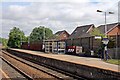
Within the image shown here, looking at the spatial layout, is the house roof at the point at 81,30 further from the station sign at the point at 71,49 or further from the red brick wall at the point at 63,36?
the station sign at the point at 71,49

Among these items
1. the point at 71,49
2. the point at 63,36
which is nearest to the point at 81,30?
the point at 63,36

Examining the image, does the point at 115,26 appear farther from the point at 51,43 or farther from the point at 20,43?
the point at 20,43

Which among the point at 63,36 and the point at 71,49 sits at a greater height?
the point at 63,36

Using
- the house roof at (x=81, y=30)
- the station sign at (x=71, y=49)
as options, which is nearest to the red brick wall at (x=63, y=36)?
the house roof at (x=81, y=30)

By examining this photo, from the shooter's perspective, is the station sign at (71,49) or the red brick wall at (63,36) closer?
the station sign at (71,49)

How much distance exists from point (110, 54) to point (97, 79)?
23.3 metres

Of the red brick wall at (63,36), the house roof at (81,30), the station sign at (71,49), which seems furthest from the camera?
the red brick wall at (63,36)

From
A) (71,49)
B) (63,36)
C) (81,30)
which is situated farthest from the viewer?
(63,36)

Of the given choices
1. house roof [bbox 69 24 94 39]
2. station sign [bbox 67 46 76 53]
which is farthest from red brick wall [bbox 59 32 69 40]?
station sign [bbox 67 46 76 53]

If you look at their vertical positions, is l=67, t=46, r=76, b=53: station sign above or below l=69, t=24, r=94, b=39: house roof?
below

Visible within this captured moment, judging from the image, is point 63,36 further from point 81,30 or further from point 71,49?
point 71,49

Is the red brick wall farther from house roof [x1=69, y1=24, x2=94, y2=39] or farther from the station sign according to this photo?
the station sign

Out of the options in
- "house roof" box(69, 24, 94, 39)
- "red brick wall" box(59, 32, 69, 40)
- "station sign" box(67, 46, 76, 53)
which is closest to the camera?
Result: "station sign" box(67, 46, 76, 53)

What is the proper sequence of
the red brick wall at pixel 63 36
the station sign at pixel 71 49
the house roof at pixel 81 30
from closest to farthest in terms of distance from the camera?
the station sign at pixel 71 49, the house roof at pixel 81 30, the red brick wall at pixel 63 36
